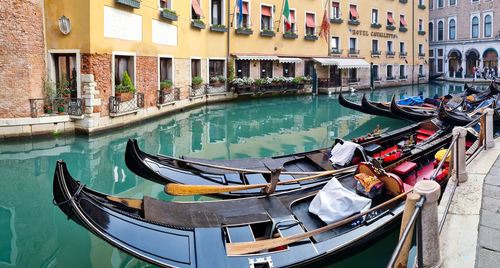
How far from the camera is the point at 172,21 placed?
11531 millimetres

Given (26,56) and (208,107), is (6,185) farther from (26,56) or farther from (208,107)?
(208,107)

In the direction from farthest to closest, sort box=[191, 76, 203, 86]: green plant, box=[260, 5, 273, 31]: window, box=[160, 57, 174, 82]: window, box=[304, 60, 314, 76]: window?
box=[304, 60, 314, 76]: window, box=[260, 5, 273, 31]: window, box=[191, 76, 203, 86]: green plant, box=[160, 57, 174, 82]: window

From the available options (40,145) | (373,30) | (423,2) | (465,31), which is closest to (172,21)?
(40,145)

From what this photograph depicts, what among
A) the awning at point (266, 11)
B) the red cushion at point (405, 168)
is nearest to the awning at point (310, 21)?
the awning at point (266, 11)

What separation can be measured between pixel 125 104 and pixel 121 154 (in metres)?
2.43

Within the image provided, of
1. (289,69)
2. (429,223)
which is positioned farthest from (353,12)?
(429,223)

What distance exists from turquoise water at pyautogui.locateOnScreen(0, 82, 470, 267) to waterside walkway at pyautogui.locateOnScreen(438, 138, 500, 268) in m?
0.74

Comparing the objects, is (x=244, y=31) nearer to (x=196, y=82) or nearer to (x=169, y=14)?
(x=196, y=82)

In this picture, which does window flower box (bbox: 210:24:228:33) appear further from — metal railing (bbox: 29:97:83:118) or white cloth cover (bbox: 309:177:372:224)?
white cloth cover (bbox: 309:177:372:224)

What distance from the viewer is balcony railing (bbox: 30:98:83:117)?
8273mm

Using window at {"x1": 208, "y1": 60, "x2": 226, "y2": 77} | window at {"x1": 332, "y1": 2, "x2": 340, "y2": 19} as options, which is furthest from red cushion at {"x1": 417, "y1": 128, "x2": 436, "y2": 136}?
window at {"x1": 332, "y1": 2, "x2": 340, "y2": 19}

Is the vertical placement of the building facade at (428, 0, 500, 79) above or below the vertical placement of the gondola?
above

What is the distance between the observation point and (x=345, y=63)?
765 inches

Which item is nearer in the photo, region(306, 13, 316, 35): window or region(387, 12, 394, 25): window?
region(306, 13, 316, 35): window
